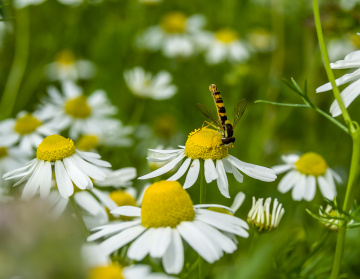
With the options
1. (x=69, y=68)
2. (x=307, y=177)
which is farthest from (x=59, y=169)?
(x=69, y=68)

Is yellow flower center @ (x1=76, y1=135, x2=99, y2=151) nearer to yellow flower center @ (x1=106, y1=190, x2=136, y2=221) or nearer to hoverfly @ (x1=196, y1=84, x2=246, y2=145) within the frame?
yellow flower center @ (x1=106, y1=190, x2=136, y2=221)

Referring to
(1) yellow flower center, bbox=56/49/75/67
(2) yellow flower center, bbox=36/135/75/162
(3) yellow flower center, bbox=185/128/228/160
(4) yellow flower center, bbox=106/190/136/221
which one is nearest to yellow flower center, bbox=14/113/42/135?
(4) yellow flower center, bbox=106/190/136/221

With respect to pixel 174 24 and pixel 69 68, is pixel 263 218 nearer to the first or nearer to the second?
pixel 174 24

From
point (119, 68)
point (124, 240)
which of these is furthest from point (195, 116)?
point (124, 240)

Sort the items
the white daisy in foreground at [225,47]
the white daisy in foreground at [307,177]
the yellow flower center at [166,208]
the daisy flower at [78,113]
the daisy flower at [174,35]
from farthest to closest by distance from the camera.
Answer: the white daisy in foreground at [225,47]
the daisy flower at [174,35]
the daisy flower at [78,113]
the white daisy in foreground at [307,177]
the yellow flower center at [166,208]

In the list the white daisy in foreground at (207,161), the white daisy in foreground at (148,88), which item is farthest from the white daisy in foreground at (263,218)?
the white daisy in foreground at (148,88)

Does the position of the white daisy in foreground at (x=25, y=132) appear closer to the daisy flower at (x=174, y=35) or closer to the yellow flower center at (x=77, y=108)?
the yellow flower center at (x=77, y=108)
